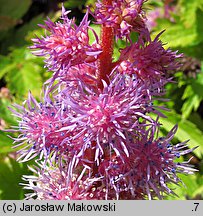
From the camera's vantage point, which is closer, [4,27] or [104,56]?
[104,56]

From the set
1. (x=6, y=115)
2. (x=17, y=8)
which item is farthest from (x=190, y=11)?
(x=17, y=8)

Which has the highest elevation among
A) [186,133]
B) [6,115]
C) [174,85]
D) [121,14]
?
[121,14]

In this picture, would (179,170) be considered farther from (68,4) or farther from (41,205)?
(68,4)

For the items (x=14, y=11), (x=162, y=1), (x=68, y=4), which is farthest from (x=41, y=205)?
(x=14, y=11)

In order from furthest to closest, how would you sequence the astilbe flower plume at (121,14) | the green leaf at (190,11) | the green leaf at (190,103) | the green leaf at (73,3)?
the green leaf at (73,3), the green leaf at (190,11), the green leaf at (190,103), the astilbe flower plume at (121,14)

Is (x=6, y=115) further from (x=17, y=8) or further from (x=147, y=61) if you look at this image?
(x=17, y=8)

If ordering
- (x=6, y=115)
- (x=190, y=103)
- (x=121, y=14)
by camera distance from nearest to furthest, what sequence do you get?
(x=121, y=14)
(x=6, y=115)
(x=190, y=103)

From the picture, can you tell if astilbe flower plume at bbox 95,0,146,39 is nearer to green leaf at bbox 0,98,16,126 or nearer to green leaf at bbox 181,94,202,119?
green leaf at bbox 0,98,16,126

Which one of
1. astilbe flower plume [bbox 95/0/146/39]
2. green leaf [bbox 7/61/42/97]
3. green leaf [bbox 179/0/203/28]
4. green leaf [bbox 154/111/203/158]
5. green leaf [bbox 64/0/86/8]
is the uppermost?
green leaf [bbox 64/0/86/8]

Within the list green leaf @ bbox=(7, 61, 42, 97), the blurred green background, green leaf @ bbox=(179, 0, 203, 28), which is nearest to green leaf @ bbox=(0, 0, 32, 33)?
the blurred green background

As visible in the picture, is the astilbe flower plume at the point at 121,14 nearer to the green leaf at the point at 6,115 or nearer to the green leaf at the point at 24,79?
the green leaf at the point at 6,115

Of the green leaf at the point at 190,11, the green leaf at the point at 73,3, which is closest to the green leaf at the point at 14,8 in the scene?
the green leaf at the point at 73,3
